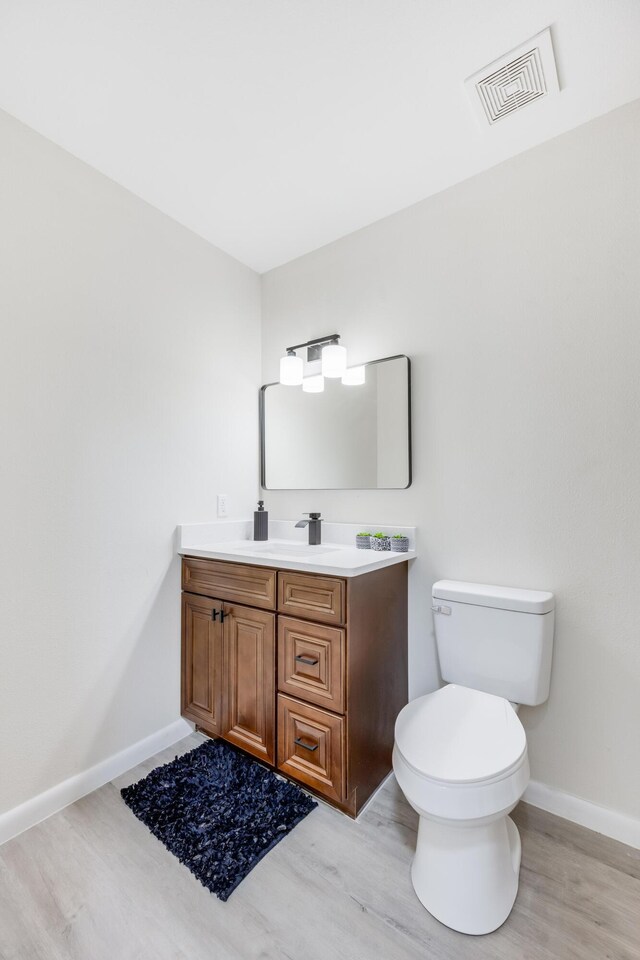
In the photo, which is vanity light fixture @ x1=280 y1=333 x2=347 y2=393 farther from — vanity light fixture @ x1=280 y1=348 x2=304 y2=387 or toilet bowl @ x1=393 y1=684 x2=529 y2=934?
toilet bowl @ x1=393 y1=684 x2=529 y2=934

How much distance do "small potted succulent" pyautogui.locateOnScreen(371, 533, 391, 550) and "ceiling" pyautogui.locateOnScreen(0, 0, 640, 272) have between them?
1505 mm

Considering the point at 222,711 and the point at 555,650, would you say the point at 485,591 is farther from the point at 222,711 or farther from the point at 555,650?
the point at 222,711

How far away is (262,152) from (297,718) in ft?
7.07

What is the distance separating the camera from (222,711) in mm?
1818

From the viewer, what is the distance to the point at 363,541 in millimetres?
1937

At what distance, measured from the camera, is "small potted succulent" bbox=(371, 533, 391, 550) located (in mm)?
1861

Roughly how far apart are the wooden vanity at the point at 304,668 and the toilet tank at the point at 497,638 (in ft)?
0.79

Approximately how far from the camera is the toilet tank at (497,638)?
1437 mm

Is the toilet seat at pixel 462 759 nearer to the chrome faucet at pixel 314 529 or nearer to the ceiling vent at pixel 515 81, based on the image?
the chrome faucet at pixel 314 529

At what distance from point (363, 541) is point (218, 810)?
1.13 m

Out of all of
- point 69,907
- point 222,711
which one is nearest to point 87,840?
point 69,907

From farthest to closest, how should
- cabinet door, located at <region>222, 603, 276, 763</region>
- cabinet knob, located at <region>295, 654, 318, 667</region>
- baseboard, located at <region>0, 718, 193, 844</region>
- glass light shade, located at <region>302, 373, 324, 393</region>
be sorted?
glass light shade, located at <region>302, 373, 324, 393</region>, cabinet door, located at <region>222, 603, 276, 763</region>, cabinet knob, located at <region>295, 654, 318, 667</region>, baseboard, located at <region>0, 718, 193, 844</region>

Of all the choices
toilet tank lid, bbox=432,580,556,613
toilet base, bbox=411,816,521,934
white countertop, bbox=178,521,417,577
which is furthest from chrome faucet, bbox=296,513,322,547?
toilet base, bbox=411,816,521,934

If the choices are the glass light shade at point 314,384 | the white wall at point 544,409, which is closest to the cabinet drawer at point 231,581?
the white wall at point 544,409
